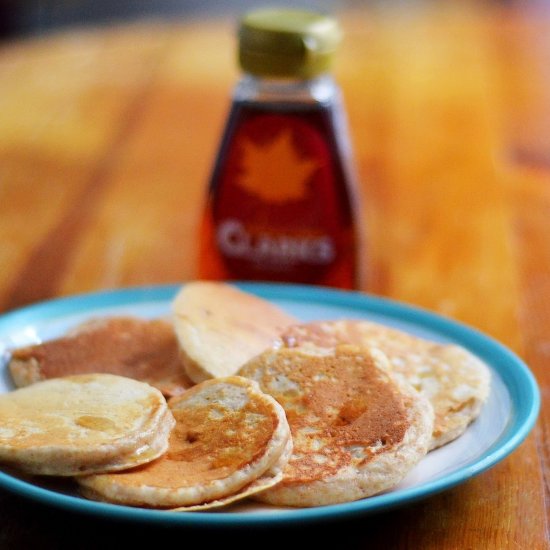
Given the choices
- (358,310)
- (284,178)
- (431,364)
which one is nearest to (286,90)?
(284,178)

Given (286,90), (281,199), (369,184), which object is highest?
(286,90)

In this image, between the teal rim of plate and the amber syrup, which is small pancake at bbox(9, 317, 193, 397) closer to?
the teal rim of plate

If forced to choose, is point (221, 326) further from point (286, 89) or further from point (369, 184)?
point (369, 184)

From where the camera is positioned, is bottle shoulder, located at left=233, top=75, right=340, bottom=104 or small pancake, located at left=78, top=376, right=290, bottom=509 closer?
small pancake, located at left=78, top=376, right=290, bottom=509

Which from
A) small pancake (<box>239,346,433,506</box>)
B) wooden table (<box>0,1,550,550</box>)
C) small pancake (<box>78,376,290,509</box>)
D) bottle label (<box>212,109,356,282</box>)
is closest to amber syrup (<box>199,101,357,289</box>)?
bottle label (<box>212,109,356,282</box>)

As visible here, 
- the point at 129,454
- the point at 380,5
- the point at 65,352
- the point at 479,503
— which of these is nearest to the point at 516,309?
the point at 479,503

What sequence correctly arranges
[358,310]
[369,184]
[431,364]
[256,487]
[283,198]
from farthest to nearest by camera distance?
[369,184], [283,198], [358,310], [431,364], [256,487]

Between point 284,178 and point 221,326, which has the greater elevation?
point 284,178
